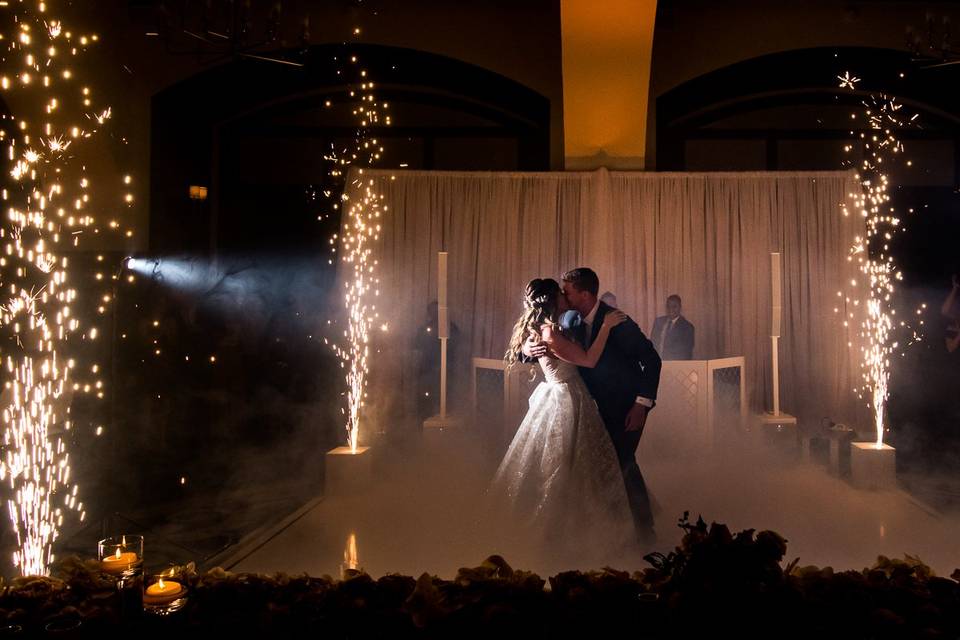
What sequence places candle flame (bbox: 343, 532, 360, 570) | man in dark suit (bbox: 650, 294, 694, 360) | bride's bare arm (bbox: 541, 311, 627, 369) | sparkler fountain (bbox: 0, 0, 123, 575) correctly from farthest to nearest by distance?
1. man in dark suit (bbox: 650, 294, 694, 360)
2. bride's bare arm (bbox: 541, 311, 627, 369)
3. candle flame (bbox: 343, 532, 360, 570)
4. sparkler fountain (bbox: 0, 0, 123, 575)

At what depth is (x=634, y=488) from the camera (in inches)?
140

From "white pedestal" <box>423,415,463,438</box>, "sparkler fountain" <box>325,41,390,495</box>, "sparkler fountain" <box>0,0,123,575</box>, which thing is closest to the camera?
"sparkler fountain" <box>0,0,123,575</box>

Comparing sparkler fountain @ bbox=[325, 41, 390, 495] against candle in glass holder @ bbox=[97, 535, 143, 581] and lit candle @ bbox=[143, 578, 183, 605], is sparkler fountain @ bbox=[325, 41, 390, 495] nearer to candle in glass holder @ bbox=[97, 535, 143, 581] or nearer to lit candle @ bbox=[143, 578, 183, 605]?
candle in glass holder @ bbox=[97, 535, 143, 581]

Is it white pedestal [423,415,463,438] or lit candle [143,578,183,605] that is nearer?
lit candle [143,578,183,605]

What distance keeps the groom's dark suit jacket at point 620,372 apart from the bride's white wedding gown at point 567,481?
76 millimetres

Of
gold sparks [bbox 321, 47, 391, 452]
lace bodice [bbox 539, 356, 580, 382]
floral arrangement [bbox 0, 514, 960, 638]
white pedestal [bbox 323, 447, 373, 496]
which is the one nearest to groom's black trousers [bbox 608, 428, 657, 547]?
lace bodice [bbox 539, 356, 580, 382]

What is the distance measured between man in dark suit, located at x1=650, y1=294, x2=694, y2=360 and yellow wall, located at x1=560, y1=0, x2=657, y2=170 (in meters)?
1.33

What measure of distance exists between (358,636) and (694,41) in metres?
6.28

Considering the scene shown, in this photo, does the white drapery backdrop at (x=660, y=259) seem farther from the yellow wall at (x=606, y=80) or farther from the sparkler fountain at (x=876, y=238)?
the yellow wall at (x=606, y=80)

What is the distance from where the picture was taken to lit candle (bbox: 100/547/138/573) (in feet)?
6.42

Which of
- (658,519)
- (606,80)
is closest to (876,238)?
(606,80)

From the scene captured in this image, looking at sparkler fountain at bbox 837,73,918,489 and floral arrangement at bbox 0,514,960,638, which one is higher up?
sparkler fountain at bbox 837,73,918,489

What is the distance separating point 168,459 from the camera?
5.42 meters

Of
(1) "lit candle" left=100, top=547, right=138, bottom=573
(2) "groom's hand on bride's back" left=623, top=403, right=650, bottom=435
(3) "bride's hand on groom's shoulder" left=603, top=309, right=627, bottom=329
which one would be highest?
(3) "bride's hand on groom's shoulder" left=603, top=309, right=627, bottom=329
